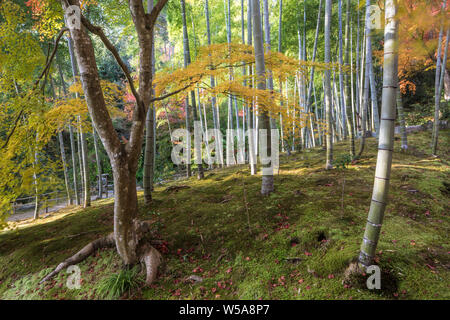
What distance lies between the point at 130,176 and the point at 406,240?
3452mm

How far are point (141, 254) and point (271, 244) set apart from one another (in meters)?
1.78

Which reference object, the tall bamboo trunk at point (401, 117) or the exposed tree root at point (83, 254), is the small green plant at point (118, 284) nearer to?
the exposed tree root at point (83, 254)

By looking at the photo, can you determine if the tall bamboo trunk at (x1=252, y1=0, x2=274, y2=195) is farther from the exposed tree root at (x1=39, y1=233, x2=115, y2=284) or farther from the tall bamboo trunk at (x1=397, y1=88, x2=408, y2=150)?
the tall bamboo trunk at (x1=397, y1=88, x2=408, y2=150)

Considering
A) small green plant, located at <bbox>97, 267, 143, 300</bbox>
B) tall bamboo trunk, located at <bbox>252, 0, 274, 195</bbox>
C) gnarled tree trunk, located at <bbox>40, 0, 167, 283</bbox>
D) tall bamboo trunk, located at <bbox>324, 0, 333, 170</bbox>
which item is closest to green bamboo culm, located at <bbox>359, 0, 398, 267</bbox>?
tall bamboo trunk, located at <bbox>252, 0, 274, 195</bbox>

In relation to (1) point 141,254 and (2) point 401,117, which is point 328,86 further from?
(1) point 141,254

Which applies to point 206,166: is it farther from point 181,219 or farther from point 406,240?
point 406,240

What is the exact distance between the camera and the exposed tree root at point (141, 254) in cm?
285

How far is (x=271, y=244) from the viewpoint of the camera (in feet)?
10.2

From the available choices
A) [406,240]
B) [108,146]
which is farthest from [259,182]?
[108,146]

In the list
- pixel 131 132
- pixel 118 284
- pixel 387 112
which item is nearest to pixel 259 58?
pixel 131 132

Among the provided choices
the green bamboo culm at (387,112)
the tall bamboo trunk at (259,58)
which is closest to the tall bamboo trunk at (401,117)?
the tall bamboo trunk at (259,58)

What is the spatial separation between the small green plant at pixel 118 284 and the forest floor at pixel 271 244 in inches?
0.9

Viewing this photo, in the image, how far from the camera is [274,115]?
3693 mm
